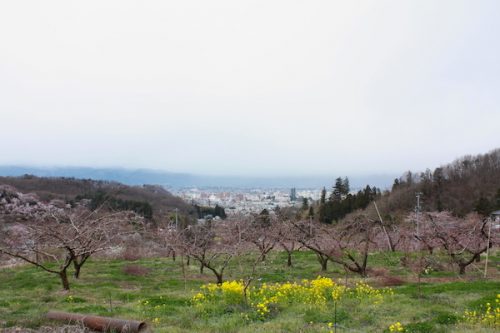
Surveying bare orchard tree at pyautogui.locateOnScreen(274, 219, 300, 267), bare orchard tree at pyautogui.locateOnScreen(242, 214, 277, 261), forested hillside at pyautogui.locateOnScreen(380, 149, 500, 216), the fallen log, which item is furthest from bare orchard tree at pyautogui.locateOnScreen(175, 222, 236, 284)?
forested hillside at pyautogui.locateOnScreen(380, 149, 500, 216)

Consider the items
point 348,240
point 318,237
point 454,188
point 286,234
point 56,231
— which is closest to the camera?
point 56,231

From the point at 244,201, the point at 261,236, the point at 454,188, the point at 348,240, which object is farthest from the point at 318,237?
the point at 244,201

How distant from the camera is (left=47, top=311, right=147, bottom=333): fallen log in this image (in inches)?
296

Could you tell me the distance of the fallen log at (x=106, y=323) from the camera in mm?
7520

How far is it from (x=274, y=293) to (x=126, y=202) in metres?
52.7

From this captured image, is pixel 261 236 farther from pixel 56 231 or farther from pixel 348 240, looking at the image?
pixel 56 231

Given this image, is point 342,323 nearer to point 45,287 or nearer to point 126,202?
point 45,287

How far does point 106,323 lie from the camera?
25.4ft

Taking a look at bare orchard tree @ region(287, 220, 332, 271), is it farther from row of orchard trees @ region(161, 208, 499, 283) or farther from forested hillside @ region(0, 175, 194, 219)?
forested hillside @ region(0, 175, 194, 219)

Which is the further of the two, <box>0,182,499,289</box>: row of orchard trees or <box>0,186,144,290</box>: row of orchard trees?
<box>0,182,499,289</box>: row of orchard trees

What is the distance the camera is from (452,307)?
9.35 metres

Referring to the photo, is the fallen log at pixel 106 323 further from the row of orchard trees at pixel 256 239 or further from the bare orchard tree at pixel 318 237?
the bare orchard tree at pixel 318 237

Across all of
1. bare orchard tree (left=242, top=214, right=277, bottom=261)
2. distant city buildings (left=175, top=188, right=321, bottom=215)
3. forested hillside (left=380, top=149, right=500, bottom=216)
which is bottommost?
distant city buildings (left=175, top=188, right=321, bottom=215)

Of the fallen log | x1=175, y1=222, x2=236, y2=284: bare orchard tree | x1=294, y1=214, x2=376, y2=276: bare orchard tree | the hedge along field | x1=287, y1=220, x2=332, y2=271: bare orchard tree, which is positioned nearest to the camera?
the fallen log
